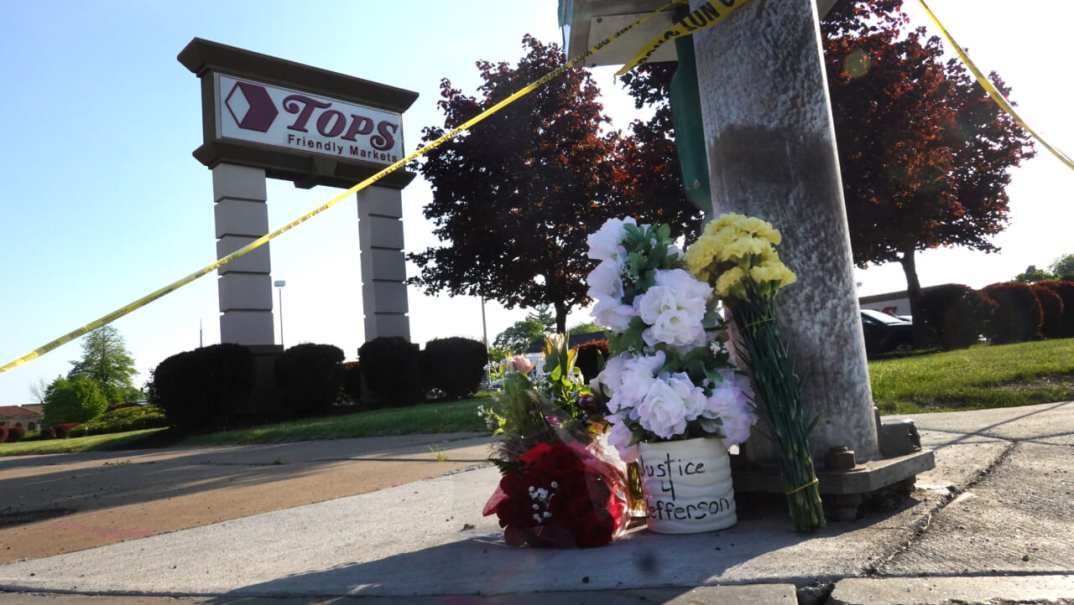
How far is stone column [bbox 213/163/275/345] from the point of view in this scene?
16297 millimetres

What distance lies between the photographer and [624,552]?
275 centimetres

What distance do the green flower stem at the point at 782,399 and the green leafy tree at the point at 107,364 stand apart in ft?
239

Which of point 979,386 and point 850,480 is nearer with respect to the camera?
point 850,480

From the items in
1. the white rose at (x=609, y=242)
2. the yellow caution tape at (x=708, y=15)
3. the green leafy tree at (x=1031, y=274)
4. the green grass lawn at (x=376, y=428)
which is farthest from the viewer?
the green leafy tree at (x=1031, y=274)

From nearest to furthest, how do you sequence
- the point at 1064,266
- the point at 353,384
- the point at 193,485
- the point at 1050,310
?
the point at 193,485
the point at 353,384
the point at 1050,310
the point at 1064,266

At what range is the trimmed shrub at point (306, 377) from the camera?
16.4 metres

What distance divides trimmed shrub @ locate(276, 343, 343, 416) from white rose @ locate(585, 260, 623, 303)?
14.4m

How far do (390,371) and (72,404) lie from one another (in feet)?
103

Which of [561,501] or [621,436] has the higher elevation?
[621,436]

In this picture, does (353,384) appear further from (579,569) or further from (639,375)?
(579,569)

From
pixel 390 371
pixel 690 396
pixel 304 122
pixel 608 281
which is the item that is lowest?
pixel 690 396

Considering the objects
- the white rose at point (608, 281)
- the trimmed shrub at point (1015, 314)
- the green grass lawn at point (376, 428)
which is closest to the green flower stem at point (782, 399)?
the white rose at point (608, 281)

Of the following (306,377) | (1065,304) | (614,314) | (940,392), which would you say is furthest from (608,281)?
(1065,304)

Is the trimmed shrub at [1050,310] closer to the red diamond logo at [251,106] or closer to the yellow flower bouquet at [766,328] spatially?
the red diamond logo at [251,106]
